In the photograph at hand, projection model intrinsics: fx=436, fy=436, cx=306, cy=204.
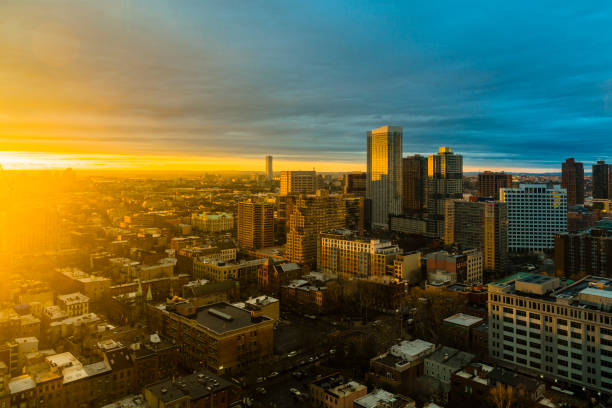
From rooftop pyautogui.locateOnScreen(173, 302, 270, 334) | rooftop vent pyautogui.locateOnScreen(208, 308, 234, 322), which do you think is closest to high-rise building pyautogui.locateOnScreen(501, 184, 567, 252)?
rooftop pyautogui.locateOnScreen(173, 302, 270, 334)

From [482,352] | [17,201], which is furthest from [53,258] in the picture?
[482,352]

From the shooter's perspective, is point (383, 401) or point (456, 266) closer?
point (383, 401)

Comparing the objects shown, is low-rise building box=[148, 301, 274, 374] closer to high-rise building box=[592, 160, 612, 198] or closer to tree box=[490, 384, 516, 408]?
tree box=[490, 384, 516, 408]

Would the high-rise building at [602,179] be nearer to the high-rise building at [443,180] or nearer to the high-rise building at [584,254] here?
the high-rise building at [443,180]

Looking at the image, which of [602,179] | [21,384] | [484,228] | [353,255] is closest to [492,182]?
[602,179]

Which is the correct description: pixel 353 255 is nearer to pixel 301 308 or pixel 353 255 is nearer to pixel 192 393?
pixel 301 308
